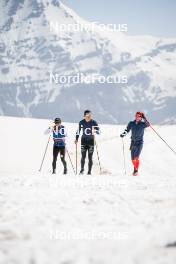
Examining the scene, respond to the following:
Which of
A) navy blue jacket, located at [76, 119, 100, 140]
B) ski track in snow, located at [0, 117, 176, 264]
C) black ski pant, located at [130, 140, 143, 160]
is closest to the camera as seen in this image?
ski track in snow, located at [0, 117, 176, 264]

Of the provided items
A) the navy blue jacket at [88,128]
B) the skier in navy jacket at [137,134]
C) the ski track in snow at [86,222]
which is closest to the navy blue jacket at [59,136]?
the navy blue jacket at [88,128]

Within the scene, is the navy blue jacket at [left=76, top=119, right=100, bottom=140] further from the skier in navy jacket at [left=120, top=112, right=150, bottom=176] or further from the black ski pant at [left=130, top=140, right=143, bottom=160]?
the black ski pant at [left=130, top=140, right=143, bottom=160]

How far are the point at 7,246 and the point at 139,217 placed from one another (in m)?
2.30

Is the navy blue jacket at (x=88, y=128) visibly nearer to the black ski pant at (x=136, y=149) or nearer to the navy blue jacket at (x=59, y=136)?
A: the navy blue jacket at (x=59, y=136)

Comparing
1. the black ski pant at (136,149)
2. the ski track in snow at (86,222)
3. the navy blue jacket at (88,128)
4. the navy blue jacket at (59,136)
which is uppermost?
the ski track in snow at (86,222)

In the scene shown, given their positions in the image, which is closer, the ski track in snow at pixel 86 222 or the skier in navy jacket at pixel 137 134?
the ski track in snow at pixel 86 222

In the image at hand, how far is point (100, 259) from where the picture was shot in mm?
4852

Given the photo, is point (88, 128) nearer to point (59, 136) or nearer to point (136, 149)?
point (59, 136)

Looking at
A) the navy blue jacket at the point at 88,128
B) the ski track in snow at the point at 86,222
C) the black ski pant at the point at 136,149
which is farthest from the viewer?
the black ski pant at the point at 136,149

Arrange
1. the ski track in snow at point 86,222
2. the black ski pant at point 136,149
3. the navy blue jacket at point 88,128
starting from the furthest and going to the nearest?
the black ski pant at point 136,149 → the navy blue jacket at point 88,128 → the ski track in snow at point 86,222

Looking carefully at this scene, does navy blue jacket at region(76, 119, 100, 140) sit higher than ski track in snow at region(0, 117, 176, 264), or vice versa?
ski track in snow at region(0, 117, 176, 264)

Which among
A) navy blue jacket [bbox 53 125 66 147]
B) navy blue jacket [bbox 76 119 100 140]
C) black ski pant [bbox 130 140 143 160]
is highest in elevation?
navy blue jacket [bbox 76 119 100 140]

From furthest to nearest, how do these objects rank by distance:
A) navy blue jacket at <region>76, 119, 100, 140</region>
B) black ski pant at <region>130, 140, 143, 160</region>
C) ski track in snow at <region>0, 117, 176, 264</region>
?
1. black ski pant at <region>130, 140, 143, 160</region>
2. navy blue jacket at <region>76, 119, 100, 140</region>
3. ski track in snow at <region>0, 117, 176, 264</region>

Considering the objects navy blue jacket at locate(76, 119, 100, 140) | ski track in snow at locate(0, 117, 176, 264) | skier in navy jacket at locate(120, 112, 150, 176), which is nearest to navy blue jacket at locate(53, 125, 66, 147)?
navy blue jacket at locate(76, 119, 100, 140)
